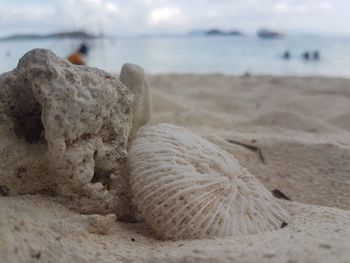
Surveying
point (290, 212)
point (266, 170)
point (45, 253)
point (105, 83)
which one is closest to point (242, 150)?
point (266, 170)

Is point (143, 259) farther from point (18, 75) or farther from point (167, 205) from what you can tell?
point (18, 75)

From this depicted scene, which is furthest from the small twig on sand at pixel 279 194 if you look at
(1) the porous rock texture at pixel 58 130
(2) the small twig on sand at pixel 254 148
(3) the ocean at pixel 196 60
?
(3) the ocean at pixel 196 60

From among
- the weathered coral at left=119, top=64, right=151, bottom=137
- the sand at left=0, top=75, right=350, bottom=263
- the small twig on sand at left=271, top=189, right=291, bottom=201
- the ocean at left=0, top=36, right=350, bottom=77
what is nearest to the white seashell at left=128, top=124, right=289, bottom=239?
the sand at left=0, top=75, right=350, bottom=263

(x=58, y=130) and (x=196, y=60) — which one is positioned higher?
(x=58, y=130)

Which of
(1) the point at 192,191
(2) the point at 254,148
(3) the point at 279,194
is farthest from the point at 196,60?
(1) the point at 192,191

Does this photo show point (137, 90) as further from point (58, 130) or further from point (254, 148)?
point (254, 148)

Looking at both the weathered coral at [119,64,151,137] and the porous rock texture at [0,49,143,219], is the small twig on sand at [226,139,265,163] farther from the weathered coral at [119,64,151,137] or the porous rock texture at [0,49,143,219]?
the porous rock texture at [0,49,143,219]
